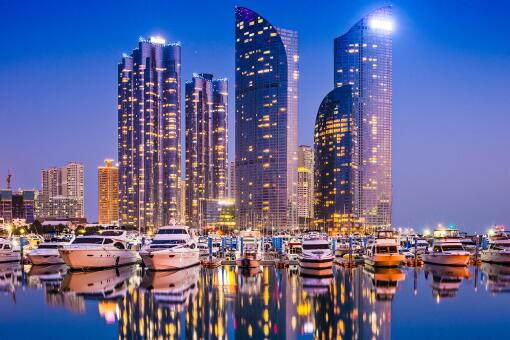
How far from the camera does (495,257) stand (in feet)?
222

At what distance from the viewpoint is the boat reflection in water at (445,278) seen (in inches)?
1718

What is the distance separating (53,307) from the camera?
123 feet

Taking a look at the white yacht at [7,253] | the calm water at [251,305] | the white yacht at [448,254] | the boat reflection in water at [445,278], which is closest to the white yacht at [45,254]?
the white yacht at [7,253]

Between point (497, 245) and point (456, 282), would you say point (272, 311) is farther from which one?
point (497, 245)

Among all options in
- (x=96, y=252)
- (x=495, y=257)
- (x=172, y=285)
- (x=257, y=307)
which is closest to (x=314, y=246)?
(x=172, y=285)

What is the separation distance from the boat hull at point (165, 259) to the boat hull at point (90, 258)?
4.42 meters

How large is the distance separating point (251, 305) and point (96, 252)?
24.6 meters

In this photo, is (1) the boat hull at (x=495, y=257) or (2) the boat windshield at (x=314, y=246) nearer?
(2) the boat windshield at (x=314, y=246)

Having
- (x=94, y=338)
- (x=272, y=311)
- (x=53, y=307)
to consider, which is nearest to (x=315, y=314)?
(x=272, y=311)

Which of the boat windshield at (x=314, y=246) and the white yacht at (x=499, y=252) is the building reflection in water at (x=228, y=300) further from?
the white yacht at (x=499, y=252)

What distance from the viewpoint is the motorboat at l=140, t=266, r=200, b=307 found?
126ft

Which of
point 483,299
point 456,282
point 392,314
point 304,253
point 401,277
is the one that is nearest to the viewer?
point 392,314

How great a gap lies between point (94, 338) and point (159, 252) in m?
25.9

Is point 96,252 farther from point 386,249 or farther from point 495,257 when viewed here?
point 495,257
